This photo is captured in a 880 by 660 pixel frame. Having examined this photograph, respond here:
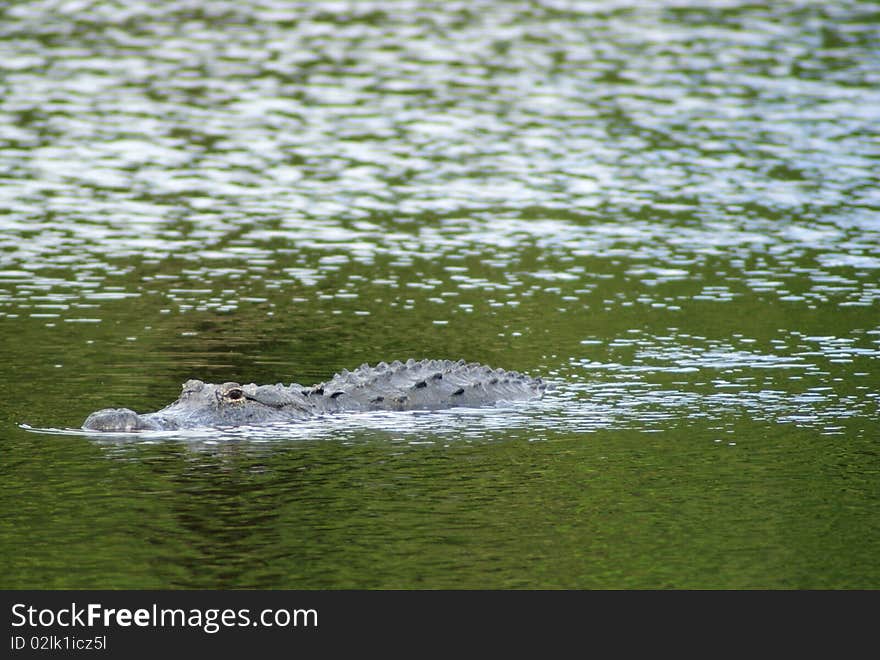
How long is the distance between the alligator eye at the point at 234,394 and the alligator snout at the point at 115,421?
1076 mm

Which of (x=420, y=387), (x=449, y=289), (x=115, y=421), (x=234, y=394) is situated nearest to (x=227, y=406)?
(x=234, y=394)

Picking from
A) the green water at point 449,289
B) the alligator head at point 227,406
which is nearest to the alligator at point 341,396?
the alligator head at point 227,406

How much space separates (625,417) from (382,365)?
2.96 metres

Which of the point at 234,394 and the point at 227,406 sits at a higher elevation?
the point at 234,394

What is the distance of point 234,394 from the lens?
19.3 m

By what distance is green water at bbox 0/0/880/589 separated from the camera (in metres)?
15.9

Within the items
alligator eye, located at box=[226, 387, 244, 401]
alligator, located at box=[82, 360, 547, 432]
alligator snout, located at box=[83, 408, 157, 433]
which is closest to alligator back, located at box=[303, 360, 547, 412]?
alligator, located at box=[82, 360, 547, 432]

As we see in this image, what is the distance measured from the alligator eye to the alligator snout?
1.08m

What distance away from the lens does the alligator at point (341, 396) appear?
19.1 m

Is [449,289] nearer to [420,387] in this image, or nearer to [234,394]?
[420,387]

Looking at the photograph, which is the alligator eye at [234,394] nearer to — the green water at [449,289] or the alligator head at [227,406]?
the alligator head at [227,406]

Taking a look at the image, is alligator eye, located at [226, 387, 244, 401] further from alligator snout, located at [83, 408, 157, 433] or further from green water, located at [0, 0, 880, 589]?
alligator snout, located at [83, 408, 157, 433]

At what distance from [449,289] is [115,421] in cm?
971

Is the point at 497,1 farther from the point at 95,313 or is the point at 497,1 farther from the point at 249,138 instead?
the point at 95,313
